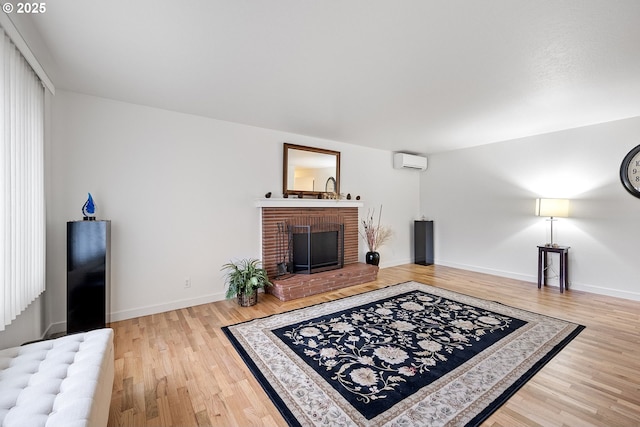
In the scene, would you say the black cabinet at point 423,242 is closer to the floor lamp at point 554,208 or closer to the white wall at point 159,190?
the floor lamp at point 554,208

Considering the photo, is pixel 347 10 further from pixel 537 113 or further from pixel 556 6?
pixel 537 113

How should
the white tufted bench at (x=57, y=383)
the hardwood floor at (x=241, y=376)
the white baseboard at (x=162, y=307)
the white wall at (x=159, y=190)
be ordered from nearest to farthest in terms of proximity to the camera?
the white tufted bench at (x=57, y=383) → the hardwood floor at (x=241, y=376) → the white wall at (x=159, y=190) → the white baseboard at (x=162, y=307)

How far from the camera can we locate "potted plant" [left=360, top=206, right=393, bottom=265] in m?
5.35

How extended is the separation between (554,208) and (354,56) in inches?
161

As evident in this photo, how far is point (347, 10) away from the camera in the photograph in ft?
5.56

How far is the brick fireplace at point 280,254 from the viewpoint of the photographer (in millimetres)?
3982

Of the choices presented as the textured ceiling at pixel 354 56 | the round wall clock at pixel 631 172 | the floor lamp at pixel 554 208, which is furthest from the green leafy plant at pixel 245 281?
the round wall clock at pixel 631 172

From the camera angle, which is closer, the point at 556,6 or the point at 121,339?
the point at 556,6

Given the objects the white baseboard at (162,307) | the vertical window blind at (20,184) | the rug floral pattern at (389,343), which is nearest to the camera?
the vertical window blind at (20,184)

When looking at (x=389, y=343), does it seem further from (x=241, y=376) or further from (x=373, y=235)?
(x=373, y=235)

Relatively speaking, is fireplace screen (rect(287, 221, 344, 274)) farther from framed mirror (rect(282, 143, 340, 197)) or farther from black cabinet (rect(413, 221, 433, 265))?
black cabinet (rect(413, 221, 433, 265))

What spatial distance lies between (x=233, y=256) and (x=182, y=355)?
1.68m

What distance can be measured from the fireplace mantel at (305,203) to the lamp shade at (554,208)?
9.53 feet

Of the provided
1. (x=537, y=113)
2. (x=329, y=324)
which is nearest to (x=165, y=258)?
(x=329, y=324)
